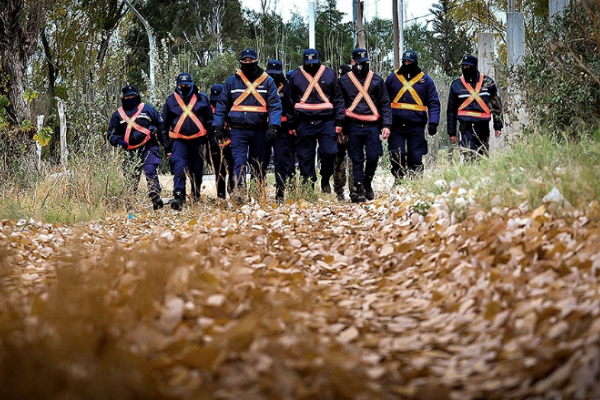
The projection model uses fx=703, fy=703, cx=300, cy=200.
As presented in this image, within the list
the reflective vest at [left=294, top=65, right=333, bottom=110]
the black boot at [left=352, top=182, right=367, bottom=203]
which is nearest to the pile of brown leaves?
the black boot at [left=352, top=182, right=367, bottom=203]

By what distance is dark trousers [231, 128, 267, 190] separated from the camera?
11.1m

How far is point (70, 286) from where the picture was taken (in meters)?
3.19

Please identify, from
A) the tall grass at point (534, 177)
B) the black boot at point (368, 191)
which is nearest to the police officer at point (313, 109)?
the black boot at point (368, 191)

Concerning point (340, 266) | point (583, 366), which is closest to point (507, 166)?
point (340, 266)

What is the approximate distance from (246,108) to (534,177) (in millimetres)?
6037

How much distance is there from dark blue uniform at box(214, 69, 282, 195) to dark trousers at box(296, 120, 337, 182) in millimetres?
617

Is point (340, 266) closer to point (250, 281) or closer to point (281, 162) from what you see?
point (250, 281)

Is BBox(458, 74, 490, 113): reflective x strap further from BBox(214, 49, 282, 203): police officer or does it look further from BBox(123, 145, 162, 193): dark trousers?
BBox(123, 145, 162, 193): dark trousers

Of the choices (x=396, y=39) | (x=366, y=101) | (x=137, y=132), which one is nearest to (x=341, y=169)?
(x=366, y=101)

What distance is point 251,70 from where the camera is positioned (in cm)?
1119

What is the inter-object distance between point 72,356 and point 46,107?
20148mm

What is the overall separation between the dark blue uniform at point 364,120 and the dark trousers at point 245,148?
57.5 inches

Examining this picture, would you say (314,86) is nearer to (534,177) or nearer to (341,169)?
(341,169)

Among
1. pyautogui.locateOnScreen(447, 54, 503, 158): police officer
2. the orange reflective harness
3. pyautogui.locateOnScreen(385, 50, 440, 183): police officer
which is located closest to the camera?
the orange reflective harness
